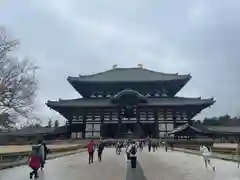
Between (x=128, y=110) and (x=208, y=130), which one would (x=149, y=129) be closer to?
(x=128, y=110)

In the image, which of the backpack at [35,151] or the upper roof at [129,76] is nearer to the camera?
the backpack at [35,151]

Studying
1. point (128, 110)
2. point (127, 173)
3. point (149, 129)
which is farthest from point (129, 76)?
point (127, 173)

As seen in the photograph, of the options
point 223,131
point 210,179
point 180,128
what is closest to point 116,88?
point 180,128

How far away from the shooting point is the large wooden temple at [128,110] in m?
65.6

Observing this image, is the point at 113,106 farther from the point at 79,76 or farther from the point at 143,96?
the point at 79,76

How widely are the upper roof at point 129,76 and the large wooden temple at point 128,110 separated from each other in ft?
0.61

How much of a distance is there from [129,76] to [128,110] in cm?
953

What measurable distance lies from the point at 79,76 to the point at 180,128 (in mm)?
22311

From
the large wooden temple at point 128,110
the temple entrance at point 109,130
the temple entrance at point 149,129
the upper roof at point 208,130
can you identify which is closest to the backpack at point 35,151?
the upper roof at point 208,130

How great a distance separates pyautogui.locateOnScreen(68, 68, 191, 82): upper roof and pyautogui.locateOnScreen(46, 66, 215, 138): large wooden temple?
0.18 metres

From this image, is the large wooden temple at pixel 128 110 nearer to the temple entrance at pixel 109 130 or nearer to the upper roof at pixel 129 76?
the temple entrance at pixel 109 130

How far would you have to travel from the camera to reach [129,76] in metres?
74.2

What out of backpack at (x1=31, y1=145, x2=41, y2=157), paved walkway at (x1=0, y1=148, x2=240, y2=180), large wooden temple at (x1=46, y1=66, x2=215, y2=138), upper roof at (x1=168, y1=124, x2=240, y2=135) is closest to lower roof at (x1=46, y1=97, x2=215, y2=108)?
large wooden temple at (x1=46, y1=66, x2=215, y2=138)

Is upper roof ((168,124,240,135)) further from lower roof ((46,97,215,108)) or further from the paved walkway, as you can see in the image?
the paved walkway
